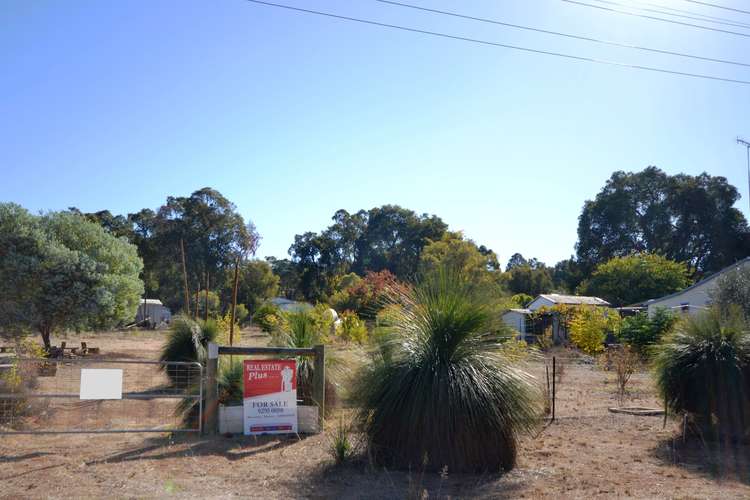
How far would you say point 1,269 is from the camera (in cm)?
2152

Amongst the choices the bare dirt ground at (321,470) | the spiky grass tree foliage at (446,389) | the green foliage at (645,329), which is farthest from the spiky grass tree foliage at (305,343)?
the green foliage at (645,329)

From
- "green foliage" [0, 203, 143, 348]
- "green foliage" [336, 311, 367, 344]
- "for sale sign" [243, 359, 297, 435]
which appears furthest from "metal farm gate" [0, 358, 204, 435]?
"green foliage" [0, 203, 143, 348]

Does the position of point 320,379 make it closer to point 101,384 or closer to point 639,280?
point 101,384

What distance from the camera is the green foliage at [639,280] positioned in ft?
170

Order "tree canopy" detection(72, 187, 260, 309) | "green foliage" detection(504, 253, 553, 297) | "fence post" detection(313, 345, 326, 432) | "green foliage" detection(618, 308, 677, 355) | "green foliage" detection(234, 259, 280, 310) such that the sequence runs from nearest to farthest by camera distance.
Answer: "fence post" detection(313, 345, 326, 432) → "green foliage" detection(618, 308, 677, 355) → "tree canopy" detection(72, 187, 260, 309) → "green foliage" detection(234, 259, 280, 310) → "green foliage" detection(504, 253, 553, 297)

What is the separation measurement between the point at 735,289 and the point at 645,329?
A: 4.25 m

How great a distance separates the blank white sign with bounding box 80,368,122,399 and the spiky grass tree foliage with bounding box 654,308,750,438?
26.9ft

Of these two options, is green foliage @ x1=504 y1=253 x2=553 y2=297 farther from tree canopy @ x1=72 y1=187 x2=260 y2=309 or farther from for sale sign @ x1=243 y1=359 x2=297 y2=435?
for sale sign @ x1=243 y1=359 x2=297 y2=435

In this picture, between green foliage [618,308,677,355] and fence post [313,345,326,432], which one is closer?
fence post [313,345,326,432]

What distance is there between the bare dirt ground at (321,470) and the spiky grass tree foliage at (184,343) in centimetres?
530

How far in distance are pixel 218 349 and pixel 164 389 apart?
611cm

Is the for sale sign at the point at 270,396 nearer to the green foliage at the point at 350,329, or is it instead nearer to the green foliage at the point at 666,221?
the green foliage at the point at 350,329

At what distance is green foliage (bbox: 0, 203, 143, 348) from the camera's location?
21.6 metres

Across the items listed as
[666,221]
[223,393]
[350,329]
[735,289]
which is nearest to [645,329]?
[735,289]
